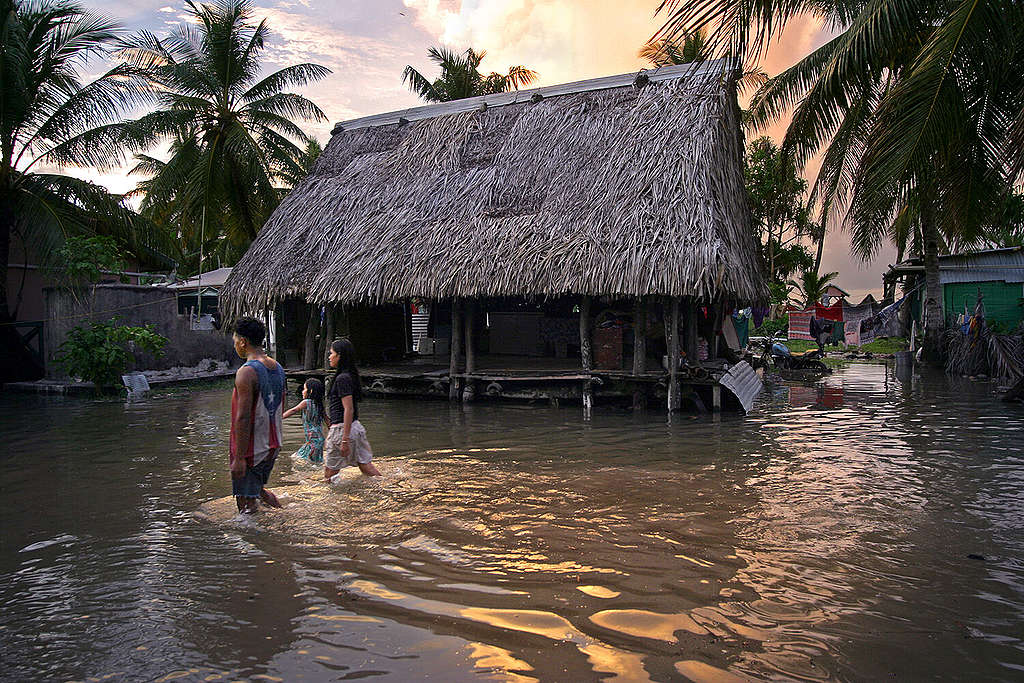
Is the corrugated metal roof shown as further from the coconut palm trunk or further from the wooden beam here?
the wooden beam

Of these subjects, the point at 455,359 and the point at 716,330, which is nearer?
the point at 455,359

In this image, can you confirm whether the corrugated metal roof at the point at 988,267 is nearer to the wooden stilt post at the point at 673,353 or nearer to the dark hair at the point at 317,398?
the wooden stilt post at the point at 673,353

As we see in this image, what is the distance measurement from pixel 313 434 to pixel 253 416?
6.10 feet

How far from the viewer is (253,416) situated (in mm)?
4711

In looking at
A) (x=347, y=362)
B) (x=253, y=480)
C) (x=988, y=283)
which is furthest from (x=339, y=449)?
(x=988, y=283)

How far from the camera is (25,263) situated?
53.6 feet

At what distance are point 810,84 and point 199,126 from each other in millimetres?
15333

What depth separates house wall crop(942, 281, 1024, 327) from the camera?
18.9m

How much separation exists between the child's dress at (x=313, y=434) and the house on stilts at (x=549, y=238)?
4726 millimetres

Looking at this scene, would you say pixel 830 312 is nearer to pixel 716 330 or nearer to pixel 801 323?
pixel 801 323

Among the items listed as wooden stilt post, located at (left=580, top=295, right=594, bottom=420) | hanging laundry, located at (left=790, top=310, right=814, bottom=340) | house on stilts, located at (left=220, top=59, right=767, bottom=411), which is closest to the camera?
house on stilts, located at (left=220, top=59, right=767, bottom=411)

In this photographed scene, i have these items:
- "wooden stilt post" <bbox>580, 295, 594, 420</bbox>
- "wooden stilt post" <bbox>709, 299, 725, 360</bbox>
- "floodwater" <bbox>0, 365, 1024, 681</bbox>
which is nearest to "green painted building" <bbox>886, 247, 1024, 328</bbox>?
"wooden stilt post" <bbox>709, 299, 725, 360</bbox>

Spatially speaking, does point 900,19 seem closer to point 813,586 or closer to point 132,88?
point 813,586

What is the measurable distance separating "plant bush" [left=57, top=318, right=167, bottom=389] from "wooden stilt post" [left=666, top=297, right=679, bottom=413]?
33.3 ft
